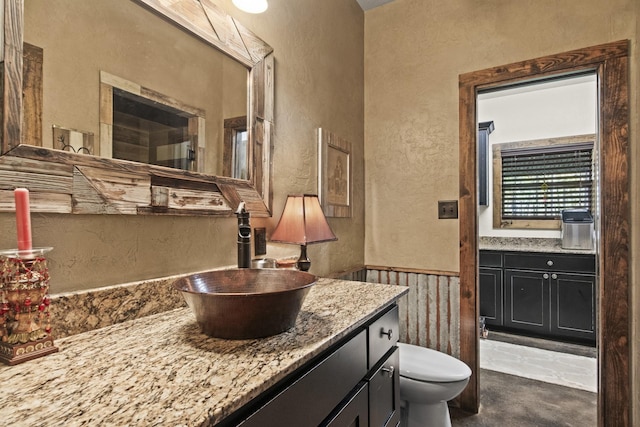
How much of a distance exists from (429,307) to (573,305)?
180cm

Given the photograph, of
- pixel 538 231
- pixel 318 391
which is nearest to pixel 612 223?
pixel 318 391

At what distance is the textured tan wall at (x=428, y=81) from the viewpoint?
1896mm

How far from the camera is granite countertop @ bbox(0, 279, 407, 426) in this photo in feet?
1.60

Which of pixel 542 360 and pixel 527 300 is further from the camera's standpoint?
pixel 527 300

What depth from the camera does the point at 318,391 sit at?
2.57ft

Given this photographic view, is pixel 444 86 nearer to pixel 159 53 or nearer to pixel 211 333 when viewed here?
pixel 159 53

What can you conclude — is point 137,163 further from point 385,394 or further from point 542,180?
point 542,180

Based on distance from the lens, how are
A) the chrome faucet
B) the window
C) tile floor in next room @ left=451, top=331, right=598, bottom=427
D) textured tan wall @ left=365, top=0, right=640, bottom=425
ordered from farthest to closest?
the window → tile floor in next room @ left=451, top=331, right=598, bottom=427 → textured tan wall @ left=365, top=0, right=640, bottom=425 → the chrome faucet

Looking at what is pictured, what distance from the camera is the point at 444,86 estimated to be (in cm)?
219

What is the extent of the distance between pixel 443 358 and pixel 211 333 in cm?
147

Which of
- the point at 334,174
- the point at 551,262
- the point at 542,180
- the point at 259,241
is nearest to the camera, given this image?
the point at 259,241

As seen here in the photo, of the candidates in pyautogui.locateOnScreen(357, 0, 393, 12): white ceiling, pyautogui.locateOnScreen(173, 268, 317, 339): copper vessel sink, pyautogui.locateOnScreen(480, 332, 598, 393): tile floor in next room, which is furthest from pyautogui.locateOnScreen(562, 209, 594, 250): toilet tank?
pyautogui.locateOnScreen(173, 268, 317, 339): copper vessel sink

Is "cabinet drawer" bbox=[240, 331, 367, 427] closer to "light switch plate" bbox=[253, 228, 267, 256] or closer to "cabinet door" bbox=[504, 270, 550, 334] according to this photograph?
"light switch plate" bbox=[253, 228, 267, 256]

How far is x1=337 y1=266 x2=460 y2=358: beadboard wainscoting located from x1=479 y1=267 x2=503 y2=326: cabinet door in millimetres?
1542
